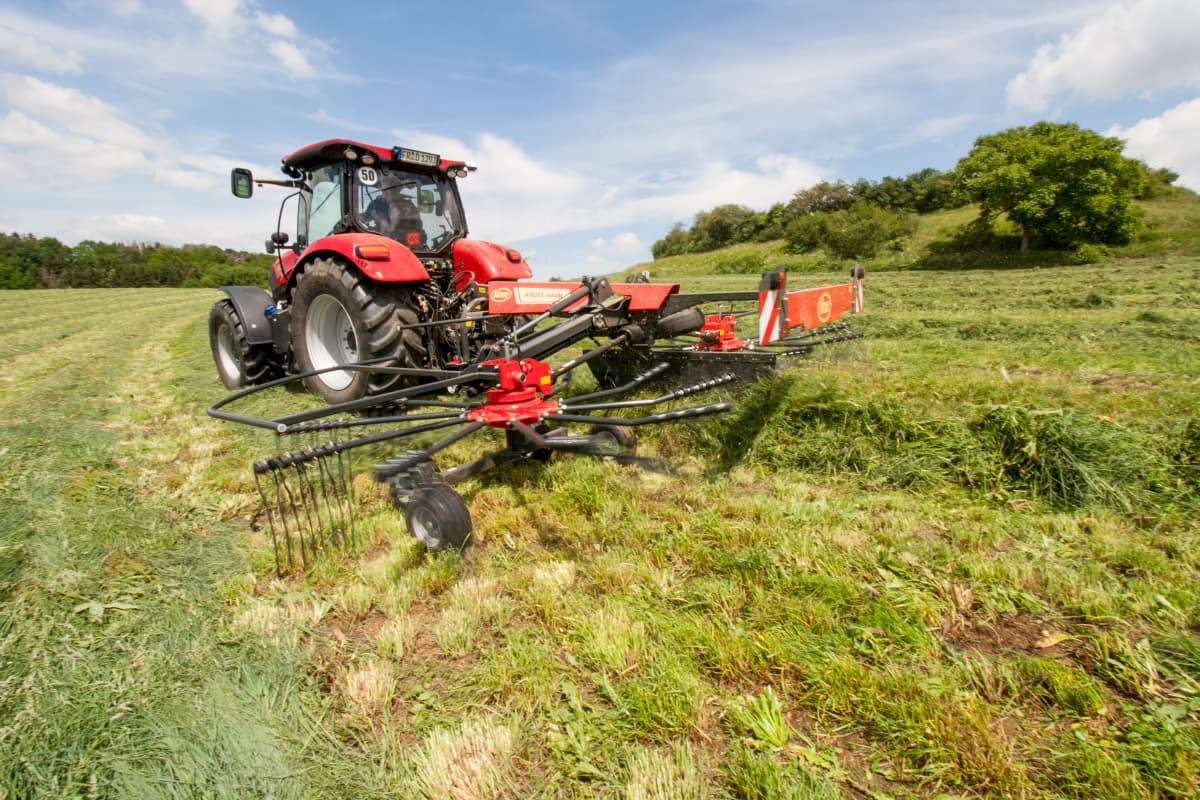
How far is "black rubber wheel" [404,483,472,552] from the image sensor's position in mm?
2473

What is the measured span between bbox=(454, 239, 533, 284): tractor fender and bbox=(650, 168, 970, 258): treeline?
89.5 feet

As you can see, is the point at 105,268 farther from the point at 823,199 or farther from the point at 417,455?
the point at 417,455

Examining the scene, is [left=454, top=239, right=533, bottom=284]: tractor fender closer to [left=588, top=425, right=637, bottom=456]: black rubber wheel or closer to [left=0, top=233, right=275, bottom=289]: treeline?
[left=588, top=425, right=637, bottom=456]: black rubber wheel

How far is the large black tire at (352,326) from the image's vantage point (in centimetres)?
413

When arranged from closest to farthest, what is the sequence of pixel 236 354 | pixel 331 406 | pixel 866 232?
1. pixel 331 406
2. pixel 236 354
3. pixel 866 232

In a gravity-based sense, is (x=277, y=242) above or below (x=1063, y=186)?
below

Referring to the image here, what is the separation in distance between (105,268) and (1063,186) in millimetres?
68773

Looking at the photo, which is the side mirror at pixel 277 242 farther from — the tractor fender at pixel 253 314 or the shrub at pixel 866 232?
the shrub at pixel 866 232

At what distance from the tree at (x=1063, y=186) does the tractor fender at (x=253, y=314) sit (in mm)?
28012

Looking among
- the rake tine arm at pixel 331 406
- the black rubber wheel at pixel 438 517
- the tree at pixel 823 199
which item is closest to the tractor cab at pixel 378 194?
the rake tine arm at pixel 331 406

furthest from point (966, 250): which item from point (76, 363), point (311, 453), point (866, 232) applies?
point (76, 363)

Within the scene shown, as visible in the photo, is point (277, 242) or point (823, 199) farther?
point (823, 199)

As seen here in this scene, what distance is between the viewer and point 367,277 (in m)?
4.25

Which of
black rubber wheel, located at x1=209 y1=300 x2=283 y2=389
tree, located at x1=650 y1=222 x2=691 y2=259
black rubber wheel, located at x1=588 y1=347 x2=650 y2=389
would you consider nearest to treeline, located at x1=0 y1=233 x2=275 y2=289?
tree, located at x1=650 y1=222 x2=691 y2=259
